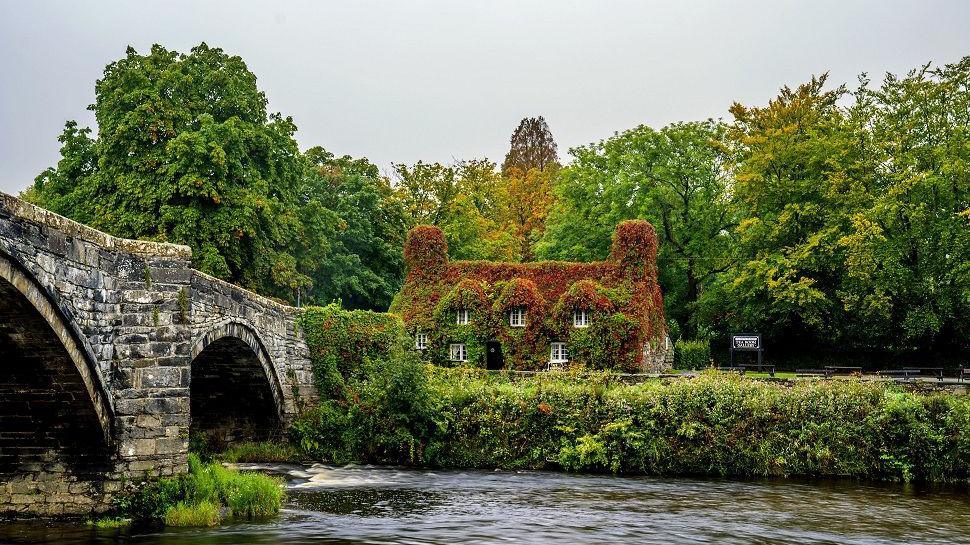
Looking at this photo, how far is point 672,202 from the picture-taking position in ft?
131

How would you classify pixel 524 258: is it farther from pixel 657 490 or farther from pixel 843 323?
pixel 657 490

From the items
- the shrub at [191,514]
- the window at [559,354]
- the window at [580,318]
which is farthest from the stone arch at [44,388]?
the window at [580,318]

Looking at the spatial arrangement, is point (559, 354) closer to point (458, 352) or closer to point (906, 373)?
point (458, 352)

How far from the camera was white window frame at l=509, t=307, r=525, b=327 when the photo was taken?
3438cm

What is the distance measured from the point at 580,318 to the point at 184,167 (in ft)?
50.5

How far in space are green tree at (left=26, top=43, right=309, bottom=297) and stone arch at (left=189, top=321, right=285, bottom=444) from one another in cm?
644

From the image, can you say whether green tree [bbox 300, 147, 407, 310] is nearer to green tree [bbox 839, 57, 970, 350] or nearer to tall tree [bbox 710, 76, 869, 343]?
tall tree [bbox 710, 76, 869, 343]

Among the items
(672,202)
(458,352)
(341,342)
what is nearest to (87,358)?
(341,342)

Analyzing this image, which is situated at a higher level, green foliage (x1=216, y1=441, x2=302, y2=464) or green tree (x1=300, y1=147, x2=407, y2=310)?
green tree (x1=300, y1=147, x2=407, y2=310)

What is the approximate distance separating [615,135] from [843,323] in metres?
13.5

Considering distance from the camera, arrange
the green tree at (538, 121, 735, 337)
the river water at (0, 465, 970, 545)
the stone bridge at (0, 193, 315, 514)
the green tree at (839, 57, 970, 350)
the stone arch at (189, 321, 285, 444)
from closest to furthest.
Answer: the stone bridge at (0, 193, 315, 514) → the river water at (0, 465, 970, 545) → the stone arch at (189, 321, 285, 444) → the green tree at (839, 57, 970, 350) → the green tree at (538, 121, 735, 337)

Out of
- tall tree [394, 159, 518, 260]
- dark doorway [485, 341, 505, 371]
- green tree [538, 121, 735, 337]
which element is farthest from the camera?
tall tree [394, 159, 518, 260]

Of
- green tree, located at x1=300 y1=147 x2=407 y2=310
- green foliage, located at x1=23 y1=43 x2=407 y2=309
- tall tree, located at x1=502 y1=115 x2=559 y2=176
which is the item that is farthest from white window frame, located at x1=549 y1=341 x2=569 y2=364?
tall tree, located at x1=502 y1=115 x2=559 y2=176

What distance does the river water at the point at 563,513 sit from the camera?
13.4 m
